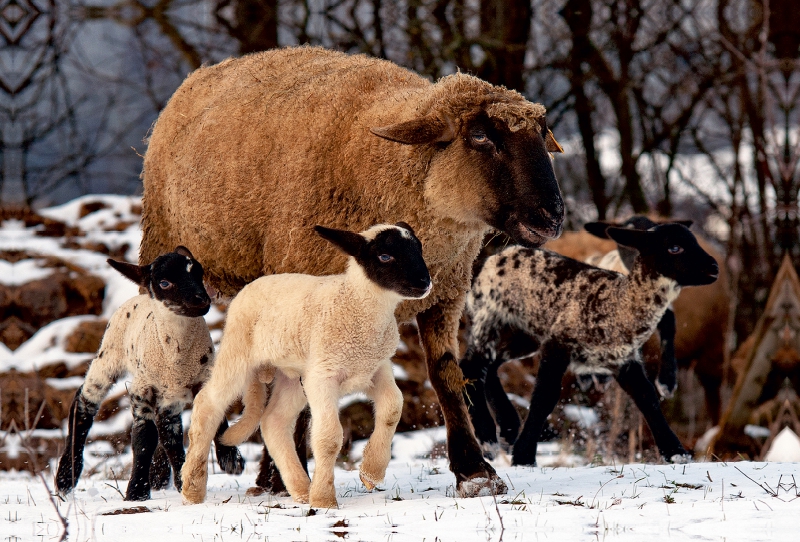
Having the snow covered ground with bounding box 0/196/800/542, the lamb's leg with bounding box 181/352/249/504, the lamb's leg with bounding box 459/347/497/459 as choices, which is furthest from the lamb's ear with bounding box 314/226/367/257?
the lamb's leg with bounding box 459/347/497/459

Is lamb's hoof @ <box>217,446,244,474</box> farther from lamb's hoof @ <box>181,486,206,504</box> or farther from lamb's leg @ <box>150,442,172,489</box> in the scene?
lamb's hoof @ <box>181,486,206,504</box>

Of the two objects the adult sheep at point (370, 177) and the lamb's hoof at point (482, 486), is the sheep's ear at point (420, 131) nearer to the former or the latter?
the adult sheep at point (370, 177)

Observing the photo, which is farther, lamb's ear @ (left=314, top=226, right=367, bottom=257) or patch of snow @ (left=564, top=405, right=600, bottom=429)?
patch of snow @ (left=564, top=405, right=600, bottom=429)

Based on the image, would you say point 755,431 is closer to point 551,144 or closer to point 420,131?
point 551,144

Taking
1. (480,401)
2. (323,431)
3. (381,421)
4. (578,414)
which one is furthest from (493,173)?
(578,414)

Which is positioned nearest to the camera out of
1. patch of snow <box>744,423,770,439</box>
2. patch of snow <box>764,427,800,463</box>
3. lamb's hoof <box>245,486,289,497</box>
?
lamb's hoof <box>245,486,289,497</box>

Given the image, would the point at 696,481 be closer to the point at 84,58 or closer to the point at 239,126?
the point at 239,126

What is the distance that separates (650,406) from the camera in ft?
23.3

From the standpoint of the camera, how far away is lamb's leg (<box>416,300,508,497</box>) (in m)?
5.62

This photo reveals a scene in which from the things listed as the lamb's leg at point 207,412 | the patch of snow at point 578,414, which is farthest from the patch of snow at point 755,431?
the lamb's leg at point 207,412

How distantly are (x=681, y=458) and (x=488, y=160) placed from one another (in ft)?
9.22

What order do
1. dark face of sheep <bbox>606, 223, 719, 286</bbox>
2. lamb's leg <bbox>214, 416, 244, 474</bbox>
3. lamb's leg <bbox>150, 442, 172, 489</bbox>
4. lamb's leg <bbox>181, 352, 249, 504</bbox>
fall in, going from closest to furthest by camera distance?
1. lamb's leg <bbox>181, 352, 249, 504</bbox>
2. lamb's leg <bbox>214, 416, 244, 474</bbox>
3. lamb's leg <bbox>150, 442, 172, 489</bbox>
4. dark face of sheep <bbox>606, 223, 719, 286</bbox>

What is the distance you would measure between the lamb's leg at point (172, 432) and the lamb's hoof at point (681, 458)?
3.45 meters

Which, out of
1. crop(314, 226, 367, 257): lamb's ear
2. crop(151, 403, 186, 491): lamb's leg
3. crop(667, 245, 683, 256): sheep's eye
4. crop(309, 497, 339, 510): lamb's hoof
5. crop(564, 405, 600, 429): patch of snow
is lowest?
crop(564, 405, 600, 429): patch of snow
